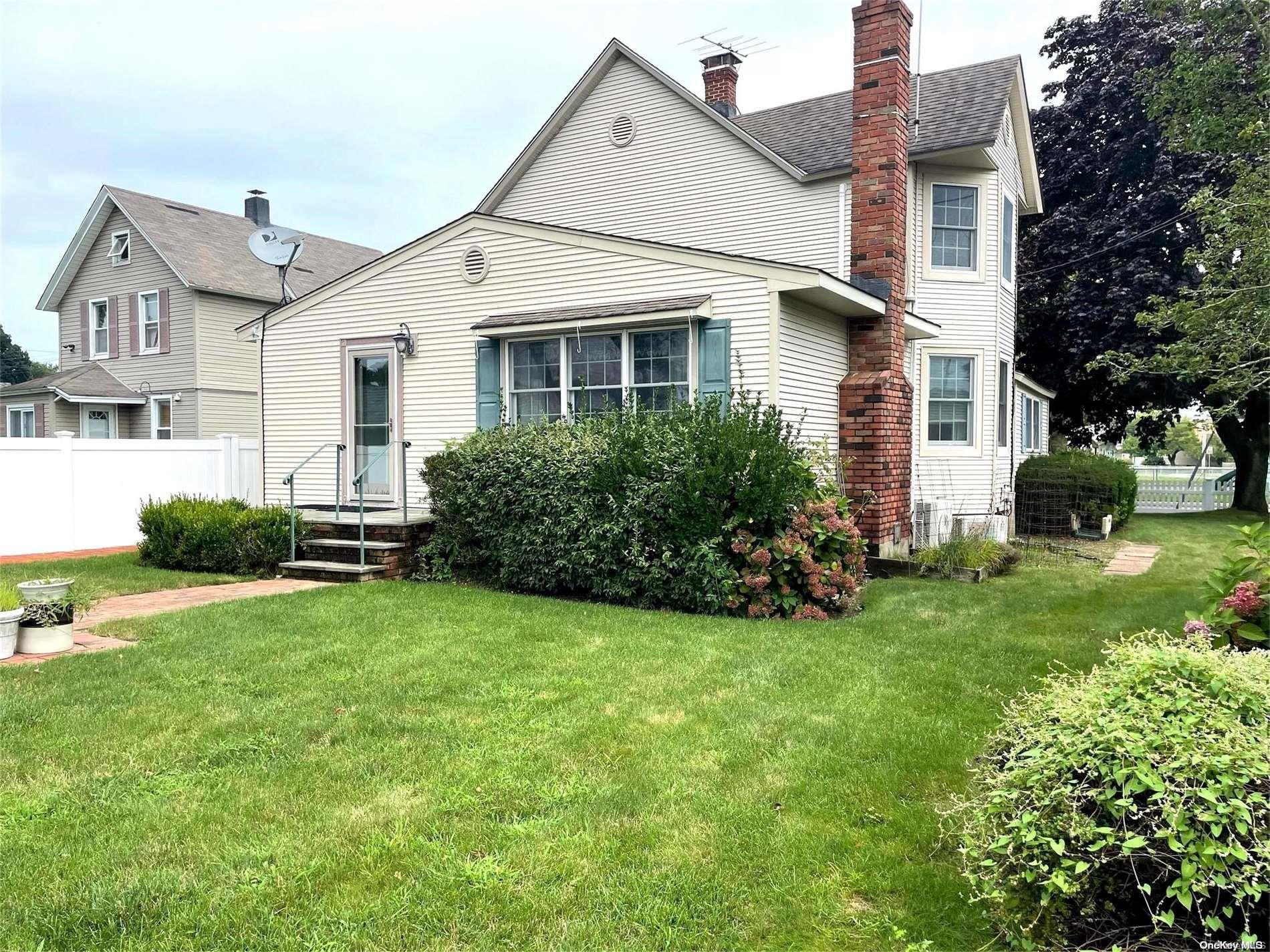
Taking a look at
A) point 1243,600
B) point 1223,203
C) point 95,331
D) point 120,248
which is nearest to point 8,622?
point 1243,600

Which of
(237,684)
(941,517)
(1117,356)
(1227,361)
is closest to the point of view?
(237,684)

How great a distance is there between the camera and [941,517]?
12.3 m

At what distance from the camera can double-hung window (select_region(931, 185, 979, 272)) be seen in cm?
1298

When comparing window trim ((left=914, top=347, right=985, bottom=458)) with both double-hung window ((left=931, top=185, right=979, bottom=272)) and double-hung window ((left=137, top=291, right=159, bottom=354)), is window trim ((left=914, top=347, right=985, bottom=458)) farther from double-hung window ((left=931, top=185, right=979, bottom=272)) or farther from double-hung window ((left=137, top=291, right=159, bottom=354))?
double-hung window ((left=137, top=291, right=159, bottom=354))

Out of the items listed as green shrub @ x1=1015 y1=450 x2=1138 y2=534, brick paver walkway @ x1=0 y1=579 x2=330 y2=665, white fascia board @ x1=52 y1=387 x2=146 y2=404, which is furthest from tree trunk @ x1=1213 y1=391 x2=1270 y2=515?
white fascia board @ x1=52 y1=387 x2=146 y2=404

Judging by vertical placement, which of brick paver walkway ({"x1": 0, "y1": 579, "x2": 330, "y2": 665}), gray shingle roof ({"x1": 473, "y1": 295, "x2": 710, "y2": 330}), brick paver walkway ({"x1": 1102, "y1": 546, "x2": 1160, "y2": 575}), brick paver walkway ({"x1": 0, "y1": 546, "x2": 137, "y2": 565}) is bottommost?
brick paver walkway ({"x1": 1102, "y1": 546, "x2": 1160, "y2": 575})

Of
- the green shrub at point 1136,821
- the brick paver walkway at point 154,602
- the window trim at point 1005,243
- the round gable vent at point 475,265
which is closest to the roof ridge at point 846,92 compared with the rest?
the window trim at point 1005,243

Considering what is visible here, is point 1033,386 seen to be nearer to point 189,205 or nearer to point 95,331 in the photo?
point 189,205

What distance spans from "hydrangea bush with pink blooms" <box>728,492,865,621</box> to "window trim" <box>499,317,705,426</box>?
190 centimetres

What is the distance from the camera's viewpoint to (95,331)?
22422mm

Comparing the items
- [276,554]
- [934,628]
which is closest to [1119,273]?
[934,628]

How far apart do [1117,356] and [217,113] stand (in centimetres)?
1593

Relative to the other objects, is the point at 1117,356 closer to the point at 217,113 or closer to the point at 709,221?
the point at 709,221

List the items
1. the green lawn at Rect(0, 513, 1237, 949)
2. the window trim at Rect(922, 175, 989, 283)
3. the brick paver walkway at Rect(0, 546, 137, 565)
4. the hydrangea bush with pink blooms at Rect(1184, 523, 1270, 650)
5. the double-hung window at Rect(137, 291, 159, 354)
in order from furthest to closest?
the double-hung window at Rect(137, 291, 159, 354) < the window trim at Rect(922, 175, 989, 283) < the brick paver walkway at Rect(0, 546, 137, 565) < the hydrangea bush with pink blooms at Rect(1184, 523, 1270, 650) < the green lawn at Rect(0, 513, 1237, 949)
